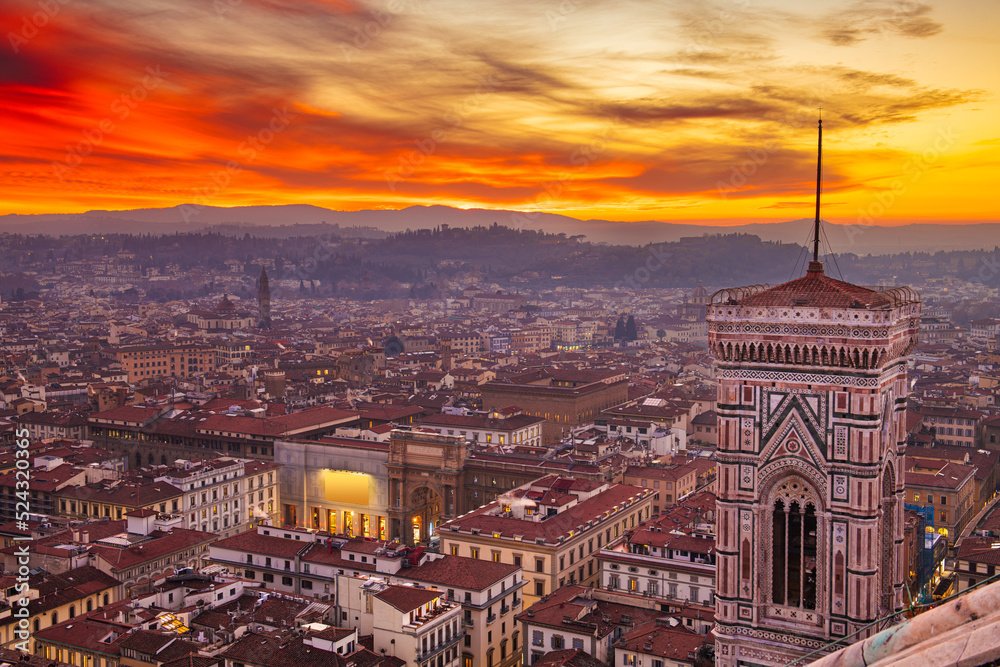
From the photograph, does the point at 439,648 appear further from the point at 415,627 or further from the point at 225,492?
the point at 225,492

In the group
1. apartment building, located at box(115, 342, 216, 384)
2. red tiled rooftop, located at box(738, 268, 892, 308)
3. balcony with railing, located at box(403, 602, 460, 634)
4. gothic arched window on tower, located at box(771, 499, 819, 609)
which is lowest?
apartment building, located at box(115, 342, 216, 384)

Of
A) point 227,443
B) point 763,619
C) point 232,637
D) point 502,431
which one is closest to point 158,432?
point 227,443

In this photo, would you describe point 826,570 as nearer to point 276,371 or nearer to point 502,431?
point 502,431

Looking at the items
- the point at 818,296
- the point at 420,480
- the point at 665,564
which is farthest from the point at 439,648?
the point at 420,480

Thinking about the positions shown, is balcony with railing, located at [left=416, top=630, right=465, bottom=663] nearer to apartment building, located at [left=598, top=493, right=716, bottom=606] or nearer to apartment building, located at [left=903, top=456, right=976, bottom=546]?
apartment building, located at [left=598, top=493, right=716, bottom=606]

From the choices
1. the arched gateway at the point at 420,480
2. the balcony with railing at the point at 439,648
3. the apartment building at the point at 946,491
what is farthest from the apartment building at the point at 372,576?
the apartment building at the point at 946,491

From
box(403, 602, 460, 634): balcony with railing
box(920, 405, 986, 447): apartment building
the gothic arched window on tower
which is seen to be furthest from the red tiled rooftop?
box(920, 405, 986, 447): apartment building

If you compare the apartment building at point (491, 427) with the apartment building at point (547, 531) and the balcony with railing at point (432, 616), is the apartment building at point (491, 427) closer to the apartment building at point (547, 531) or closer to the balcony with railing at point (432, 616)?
the apartment building at point (547, 531)
